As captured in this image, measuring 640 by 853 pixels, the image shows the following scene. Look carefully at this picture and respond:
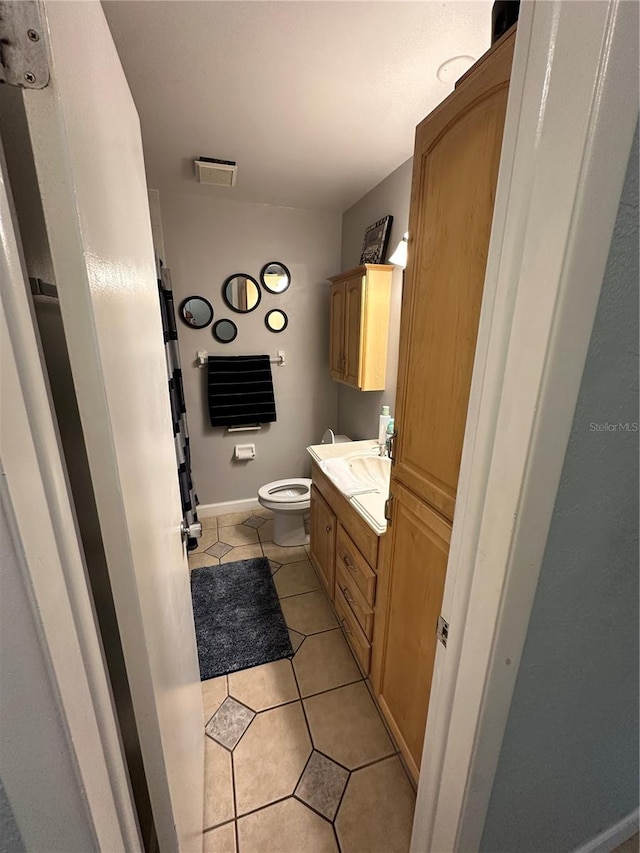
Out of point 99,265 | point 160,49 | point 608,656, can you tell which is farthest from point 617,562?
point 160,49

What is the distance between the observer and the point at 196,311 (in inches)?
99.0

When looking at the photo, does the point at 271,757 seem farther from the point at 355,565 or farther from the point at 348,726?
the point at 355,565

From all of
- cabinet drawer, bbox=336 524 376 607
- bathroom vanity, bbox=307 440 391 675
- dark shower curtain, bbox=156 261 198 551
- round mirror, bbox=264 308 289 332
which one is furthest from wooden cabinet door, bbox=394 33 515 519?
round mirror, bbox=264 308 289 332

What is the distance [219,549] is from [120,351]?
2.21 m

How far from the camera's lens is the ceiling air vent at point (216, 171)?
6.03ft

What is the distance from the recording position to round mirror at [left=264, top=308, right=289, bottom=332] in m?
2.67

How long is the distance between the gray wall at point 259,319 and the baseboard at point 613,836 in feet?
7.96

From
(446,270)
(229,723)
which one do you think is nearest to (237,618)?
(229,723)

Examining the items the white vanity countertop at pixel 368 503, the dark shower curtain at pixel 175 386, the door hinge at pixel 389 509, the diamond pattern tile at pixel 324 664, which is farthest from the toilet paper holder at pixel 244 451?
the door hinge at pixel 389 509

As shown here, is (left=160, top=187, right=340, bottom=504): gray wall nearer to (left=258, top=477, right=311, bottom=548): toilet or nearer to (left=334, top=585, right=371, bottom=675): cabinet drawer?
(left=258, top=477, right=311, bottom=548): toilet

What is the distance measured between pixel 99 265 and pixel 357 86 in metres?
1.39

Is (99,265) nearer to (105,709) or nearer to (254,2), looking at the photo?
(105,709)

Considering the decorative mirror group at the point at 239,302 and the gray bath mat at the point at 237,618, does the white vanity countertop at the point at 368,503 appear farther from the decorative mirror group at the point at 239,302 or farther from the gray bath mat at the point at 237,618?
the decorative mirror group at the point at 239,302

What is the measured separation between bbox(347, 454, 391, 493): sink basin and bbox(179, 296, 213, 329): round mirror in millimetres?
1493
